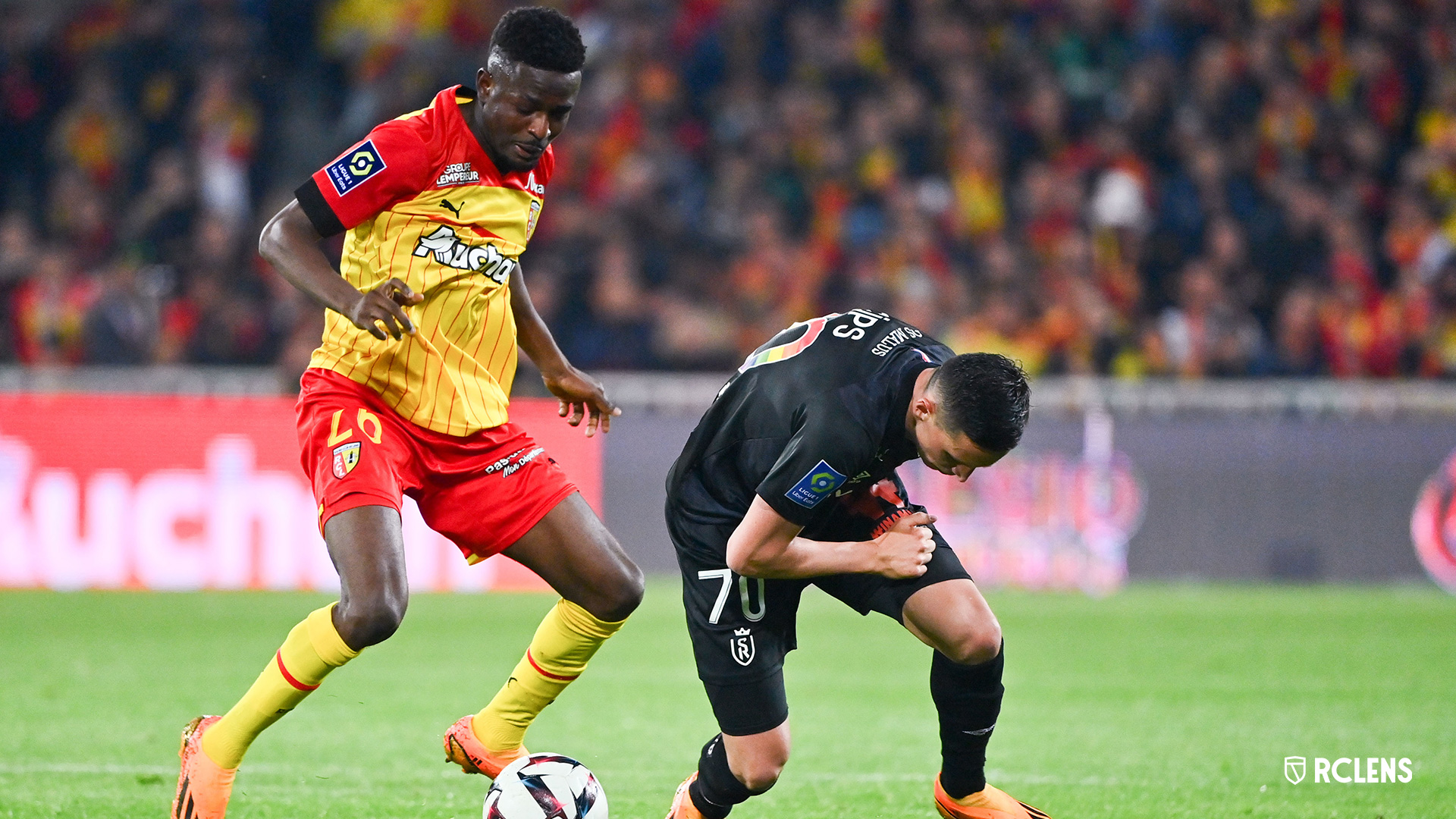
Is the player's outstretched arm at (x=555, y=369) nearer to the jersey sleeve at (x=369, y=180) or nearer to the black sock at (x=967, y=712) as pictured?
the jersey sleeve at (x=369, y=180)

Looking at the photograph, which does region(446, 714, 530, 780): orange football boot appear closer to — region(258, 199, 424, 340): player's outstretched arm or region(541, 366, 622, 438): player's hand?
region(541, 366, 622, 438): player's hand

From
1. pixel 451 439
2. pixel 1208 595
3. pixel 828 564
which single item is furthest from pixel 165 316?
pixel 828 564

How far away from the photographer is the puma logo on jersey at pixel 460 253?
4.82 m

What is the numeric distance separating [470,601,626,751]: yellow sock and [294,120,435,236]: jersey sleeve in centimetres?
131

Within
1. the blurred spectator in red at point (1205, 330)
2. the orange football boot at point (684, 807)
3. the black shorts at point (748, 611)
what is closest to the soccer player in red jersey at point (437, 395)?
the black shorts at point (748, 611)

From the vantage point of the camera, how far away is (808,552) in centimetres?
414

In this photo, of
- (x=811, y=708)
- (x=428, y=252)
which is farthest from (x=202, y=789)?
(x=811, y=708)

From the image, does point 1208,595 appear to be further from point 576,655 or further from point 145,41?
point 145,41

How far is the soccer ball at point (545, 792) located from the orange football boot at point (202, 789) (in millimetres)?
704

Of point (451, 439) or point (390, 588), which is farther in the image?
point (451, 439)

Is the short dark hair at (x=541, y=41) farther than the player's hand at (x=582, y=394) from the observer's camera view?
No

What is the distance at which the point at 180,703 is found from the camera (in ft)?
23.0

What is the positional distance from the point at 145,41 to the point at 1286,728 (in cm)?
1261

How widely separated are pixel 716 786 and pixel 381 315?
61.3 inches
